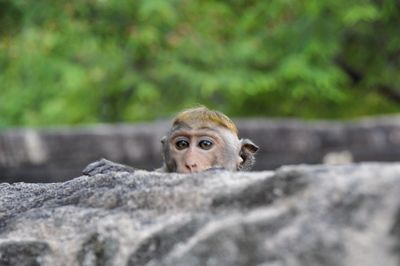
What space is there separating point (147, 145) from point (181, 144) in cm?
391

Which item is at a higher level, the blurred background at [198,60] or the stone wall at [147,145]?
the blurred background at [198,60]

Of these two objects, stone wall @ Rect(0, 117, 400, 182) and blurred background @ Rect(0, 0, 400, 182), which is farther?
blurred background @ Rect(0, 0, 400, 182)

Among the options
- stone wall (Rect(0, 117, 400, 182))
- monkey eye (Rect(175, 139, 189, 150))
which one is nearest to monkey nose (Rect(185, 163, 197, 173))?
monkey eye (Rect(175, 139, 189, 150))

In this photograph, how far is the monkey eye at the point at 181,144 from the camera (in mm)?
4758

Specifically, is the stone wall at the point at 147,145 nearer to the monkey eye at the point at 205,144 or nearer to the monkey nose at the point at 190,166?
the monkey eye at the point at 205,144

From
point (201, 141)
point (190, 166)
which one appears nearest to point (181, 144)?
point (201, 141)

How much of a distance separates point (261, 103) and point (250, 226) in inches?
523

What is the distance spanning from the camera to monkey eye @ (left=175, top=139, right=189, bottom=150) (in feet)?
15.6

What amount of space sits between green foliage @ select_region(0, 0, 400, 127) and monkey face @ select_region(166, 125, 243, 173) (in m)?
5.87

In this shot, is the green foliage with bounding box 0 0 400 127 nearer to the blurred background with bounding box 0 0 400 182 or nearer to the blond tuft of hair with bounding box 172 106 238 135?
the blurred background with bounding box 0 0 400 182

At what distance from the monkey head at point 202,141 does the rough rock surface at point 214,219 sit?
2085mm

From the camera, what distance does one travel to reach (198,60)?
1465 centimetres

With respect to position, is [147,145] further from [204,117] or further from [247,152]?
[204,117]

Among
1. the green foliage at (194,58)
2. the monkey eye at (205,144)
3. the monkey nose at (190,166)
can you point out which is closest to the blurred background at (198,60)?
the green foliage at (194,58)
